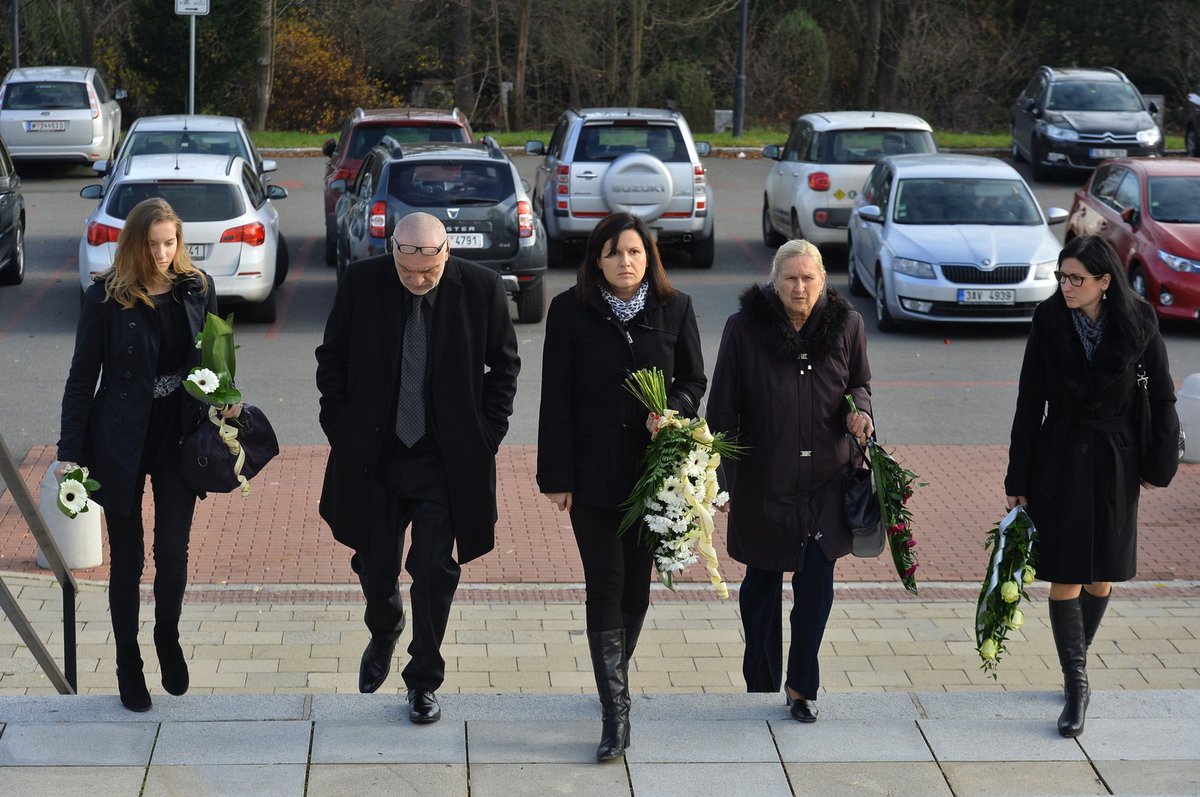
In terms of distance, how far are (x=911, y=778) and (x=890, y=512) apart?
901 mm

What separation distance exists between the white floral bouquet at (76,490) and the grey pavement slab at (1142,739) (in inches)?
136

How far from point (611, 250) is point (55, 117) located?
Answer: 23181 millimetres

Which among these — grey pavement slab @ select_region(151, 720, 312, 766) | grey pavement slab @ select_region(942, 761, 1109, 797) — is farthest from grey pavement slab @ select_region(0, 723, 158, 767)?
grey pavement slab @ select_region(942, 761, 1109, 797)

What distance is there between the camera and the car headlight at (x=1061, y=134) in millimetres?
26578

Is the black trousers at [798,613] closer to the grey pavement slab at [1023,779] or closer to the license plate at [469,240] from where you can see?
the grey pavement slab at [1023,779]

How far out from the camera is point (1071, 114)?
1061 inches

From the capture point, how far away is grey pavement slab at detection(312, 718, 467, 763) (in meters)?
5.21

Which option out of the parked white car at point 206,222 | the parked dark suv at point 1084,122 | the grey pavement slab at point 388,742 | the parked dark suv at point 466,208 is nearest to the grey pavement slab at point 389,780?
the grey pavement slab at point 388,742

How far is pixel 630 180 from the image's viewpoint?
17.7m

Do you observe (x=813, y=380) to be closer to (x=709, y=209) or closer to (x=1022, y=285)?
(x=1022, y=285)

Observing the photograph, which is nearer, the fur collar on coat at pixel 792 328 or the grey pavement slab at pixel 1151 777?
the grey pavement slab at pixel 1151 777

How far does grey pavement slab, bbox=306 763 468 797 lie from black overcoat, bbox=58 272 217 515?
1.20 meters

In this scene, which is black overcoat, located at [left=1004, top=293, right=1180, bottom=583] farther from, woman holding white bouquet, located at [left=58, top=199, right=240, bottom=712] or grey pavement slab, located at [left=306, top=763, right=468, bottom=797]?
woman holding white bouquet, located at [left=58, top=199, right=240, bottom=712]

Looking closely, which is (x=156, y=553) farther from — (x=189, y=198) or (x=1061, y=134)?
(x=1061, y=134)
